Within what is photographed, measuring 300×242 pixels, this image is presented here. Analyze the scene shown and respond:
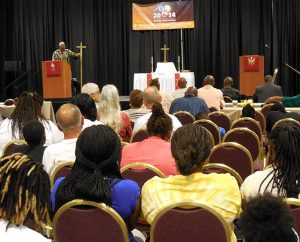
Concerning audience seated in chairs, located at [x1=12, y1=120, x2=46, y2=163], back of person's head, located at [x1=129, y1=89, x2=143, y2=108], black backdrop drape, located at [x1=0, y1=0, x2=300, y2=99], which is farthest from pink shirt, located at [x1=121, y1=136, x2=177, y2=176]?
black backdrop drape, located at [x1=0, y1=0, x2=300, y2=99]

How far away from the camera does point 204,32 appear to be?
15727 millimetres

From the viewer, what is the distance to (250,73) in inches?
484

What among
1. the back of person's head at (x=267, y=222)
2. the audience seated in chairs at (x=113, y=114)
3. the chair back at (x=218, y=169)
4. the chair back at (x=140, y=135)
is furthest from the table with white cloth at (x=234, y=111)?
the back of person's head at (x=267, y=222)

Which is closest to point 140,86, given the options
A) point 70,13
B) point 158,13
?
point 158,13

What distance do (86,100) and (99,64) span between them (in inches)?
442

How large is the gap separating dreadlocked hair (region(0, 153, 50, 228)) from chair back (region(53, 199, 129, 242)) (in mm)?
584

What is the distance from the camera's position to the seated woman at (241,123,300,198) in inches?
108

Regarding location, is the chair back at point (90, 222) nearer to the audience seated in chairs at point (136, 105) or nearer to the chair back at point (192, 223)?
the chair back at point (192, 223)

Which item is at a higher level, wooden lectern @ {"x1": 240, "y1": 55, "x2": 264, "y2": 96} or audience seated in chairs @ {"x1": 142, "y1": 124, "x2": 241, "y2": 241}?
wooden lectern @ {"x1": 240, "y1": 55, "x2": 264, "y2": 96}

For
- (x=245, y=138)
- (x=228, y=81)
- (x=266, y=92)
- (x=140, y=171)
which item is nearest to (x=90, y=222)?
(x=140, y=171)

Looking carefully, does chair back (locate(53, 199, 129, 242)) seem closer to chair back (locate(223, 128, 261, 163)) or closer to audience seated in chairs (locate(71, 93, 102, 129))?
audience seated in chairs (locate(71, 93, 102, 129))

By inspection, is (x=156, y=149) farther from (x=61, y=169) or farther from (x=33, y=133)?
(x=33, y=133)

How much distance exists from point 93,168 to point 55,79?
8926mm

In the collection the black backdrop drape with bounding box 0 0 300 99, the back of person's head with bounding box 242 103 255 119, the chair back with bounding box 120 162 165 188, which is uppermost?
the black backdrop drape with bounding box 0 0 300 99
